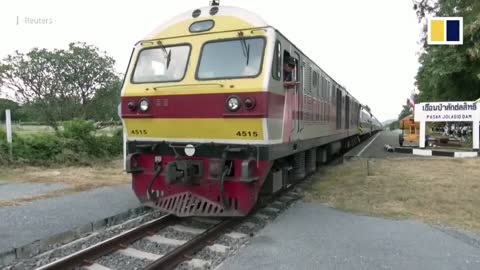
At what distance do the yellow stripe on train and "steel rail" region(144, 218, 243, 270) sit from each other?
1341mm

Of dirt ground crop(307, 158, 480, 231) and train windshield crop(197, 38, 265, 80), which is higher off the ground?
train windshield crop(197, 38, 265, 80)

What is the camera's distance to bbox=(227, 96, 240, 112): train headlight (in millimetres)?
5965

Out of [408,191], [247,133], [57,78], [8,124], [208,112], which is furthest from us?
[57,78]

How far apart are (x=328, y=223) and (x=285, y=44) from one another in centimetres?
291

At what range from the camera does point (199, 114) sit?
623cm

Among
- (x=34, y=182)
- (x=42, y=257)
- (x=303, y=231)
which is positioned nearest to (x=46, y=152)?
(x=34, y=182)

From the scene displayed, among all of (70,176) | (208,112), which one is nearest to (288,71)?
(208,112)

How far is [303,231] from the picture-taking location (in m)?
6.06

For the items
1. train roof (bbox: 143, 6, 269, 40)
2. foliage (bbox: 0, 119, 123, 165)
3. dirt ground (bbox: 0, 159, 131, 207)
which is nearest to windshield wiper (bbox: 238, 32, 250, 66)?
train roof (bbox: 143, 6, 269, 40)

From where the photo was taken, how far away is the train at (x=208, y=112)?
602cm

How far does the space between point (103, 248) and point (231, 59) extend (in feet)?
10.4

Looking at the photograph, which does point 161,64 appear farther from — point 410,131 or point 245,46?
point 410,131

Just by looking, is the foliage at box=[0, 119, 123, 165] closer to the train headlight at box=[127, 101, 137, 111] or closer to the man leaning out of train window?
the train headlight at box=[127, 101, 137, 111]

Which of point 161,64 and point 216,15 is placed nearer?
point 216,15
